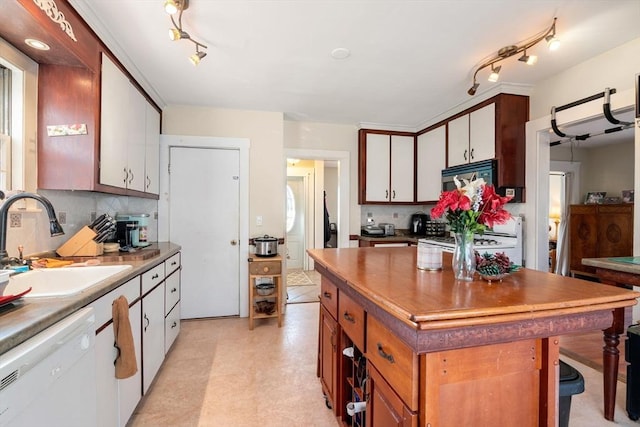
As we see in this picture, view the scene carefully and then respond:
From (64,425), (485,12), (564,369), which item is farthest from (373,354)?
(485,12)

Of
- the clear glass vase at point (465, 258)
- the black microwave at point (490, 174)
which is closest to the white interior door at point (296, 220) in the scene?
the black microwave at point (490, 174)

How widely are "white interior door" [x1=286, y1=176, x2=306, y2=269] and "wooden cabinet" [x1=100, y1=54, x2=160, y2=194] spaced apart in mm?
3394

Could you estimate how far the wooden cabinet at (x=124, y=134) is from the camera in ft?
6.65

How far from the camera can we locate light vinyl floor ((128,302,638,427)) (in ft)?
5.86

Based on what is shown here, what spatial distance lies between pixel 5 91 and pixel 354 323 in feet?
7.54

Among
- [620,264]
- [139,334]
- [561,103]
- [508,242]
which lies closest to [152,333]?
[139,334]

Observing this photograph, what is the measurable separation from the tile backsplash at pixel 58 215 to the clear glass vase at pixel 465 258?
Answer: 2300mm

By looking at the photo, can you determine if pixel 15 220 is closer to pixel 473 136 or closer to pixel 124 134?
pixel 124 134

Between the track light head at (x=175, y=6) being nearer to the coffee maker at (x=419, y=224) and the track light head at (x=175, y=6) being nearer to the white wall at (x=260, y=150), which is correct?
the white wall at (x=260, y=150)

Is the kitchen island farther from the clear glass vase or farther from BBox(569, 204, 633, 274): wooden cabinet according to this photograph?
Result: BBox(569, 204, 633, 274): wooden cabinet

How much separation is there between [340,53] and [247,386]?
8.41 feet

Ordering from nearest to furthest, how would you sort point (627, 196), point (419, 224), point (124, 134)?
point (124, 134)
point (419, 224)
point (627, 196)

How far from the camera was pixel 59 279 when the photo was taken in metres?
1.46

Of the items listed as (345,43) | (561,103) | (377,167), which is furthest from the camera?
(377,167)
